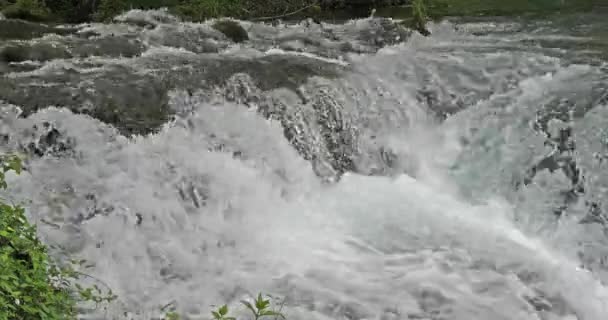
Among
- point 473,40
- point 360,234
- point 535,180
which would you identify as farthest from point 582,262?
point 473,40

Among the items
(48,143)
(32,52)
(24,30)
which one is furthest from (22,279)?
(24,30)

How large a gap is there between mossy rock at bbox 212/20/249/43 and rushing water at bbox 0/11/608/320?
2.69 ft

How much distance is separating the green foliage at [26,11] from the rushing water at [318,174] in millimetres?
2890

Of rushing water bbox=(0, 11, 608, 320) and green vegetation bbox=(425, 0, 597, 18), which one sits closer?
rushing water bbox=(0, 11, 608, 320)

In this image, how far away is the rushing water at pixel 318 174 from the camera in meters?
5.59

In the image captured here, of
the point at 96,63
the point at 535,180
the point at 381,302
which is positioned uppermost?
the point at 96,63

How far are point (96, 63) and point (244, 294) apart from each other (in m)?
4.35

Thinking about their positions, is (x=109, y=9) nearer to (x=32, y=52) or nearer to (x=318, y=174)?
(x=32, y=52)

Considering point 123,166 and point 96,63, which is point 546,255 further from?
point 96,63

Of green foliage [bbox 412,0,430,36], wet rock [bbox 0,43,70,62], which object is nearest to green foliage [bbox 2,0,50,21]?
wet rock [bbox 0,43,70,62]

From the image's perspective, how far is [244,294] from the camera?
17.9 ft

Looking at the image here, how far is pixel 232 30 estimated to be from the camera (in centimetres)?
1106

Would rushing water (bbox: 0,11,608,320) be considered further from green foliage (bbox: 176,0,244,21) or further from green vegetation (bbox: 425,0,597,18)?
green vegetation (bbox: 425,0,597,18)

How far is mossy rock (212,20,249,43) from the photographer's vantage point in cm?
1098
